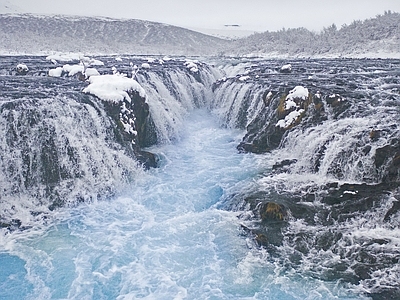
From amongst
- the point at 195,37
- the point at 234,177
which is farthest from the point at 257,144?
the point at 195,37

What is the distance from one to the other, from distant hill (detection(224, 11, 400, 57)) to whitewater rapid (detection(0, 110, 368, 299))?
4380cm

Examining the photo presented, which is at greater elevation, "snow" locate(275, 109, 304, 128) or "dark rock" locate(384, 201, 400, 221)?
"snow" locate(275, 109, 304, 128)

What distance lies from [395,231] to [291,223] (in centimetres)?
230

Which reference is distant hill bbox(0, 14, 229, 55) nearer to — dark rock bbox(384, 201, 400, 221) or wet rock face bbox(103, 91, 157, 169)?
wet rock face bbox(103, 91, 157, 169)

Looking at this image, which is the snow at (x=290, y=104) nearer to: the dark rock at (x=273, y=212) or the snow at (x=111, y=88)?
the snow at (x=111, y=88)

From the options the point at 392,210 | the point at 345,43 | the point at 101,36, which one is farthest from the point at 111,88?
the point at 101,36

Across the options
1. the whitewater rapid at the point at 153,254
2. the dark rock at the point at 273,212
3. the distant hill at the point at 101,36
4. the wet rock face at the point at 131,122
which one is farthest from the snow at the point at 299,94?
the distant hill at the point at 101,36

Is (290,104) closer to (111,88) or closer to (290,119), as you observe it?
(290,119)

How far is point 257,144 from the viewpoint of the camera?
15.5m

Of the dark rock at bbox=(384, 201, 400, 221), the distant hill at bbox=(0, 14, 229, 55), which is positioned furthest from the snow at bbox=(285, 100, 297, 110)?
the distant hill at bbox=(0, 14, 229, 55)

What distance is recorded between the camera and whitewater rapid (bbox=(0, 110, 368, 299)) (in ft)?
24.3

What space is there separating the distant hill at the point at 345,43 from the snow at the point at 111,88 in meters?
41.3

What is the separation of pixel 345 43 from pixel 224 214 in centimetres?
5463

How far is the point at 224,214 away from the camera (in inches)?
405
